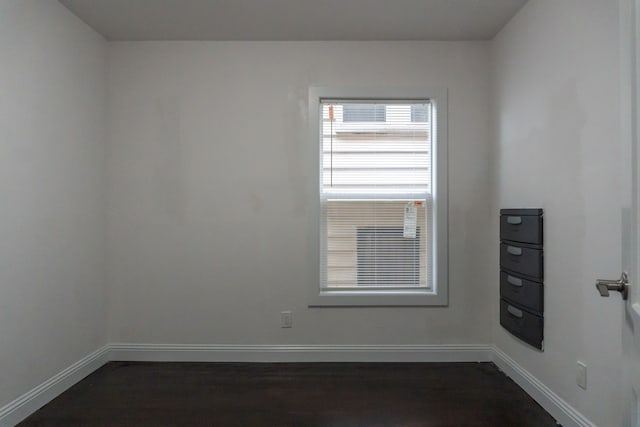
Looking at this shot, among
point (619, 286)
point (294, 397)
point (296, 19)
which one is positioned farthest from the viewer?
point (296, 19)

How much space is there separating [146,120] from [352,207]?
1.79 meters

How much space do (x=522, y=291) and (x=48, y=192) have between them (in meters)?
3.11

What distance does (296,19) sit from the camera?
2701 mm

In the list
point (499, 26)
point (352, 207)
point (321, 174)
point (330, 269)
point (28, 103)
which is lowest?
point (330, 269)

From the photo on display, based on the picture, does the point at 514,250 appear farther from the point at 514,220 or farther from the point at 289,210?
the point at 289,210

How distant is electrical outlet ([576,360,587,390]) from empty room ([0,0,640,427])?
19cm

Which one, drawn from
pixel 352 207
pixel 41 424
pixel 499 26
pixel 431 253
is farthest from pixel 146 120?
pixel 499 26

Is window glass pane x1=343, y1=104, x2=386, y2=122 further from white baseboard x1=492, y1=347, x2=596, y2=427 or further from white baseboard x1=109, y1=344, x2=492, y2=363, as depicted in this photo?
white baseboard x1=492, y1=347, x2=596, y2=427

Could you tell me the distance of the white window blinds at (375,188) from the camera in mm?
3115

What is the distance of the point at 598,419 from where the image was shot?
1.90 metres

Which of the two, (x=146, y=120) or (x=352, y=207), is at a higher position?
(x=146, y=120)

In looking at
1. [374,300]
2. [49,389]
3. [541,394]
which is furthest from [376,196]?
[49,389]

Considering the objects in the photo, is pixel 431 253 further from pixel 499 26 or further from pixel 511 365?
pixel 499 26

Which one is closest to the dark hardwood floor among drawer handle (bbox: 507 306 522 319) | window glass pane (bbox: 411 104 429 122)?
drawer handle (bbox: 507 306 522 319)
